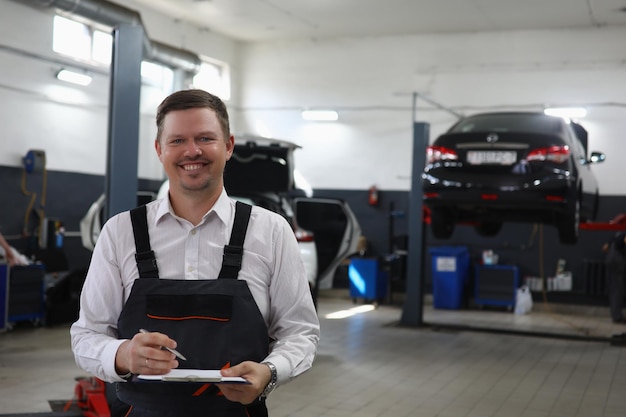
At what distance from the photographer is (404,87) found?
14.1m

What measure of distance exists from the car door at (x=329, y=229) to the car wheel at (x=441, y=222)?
1092 mm

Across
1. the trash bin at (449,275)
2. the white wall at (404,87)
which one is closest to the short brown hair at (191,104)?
the trash bin at (449,275)

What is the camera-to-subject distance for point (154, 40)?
12.6 m

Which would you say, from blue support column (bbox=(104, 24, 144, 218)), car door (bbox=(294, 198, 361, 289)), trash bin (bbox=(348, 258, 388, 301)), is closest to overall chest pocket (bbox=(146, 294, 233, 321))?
blue support column (bbox=(104, 24, 144, 218))

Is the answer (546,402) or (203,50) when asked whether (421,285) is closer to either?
(546,402)

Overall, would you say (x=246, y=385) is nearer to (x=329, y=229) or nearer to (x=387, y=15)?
(x=329, y=229)

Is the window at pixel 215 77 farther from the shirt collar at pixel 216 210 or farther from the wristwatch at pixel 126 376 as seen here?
the wristwatch at pixel 126 376

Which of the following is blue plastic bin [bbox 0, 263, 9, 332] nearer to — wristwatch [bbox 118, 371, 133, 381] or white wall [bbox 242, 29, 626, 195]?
white wall [bbox 242, 29, 626, 195]

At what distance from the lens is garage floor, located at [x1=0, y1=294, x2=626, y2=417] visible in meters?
6.17

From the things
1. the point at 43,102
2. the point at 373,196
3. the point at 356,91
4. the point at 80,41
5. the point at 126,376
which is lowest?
the point at 126,376

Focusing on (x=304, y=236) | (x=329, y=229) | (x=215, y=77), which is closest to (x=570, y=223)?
(x=304, y=236)

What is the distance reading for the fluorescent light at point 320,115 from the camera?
14.5 meters

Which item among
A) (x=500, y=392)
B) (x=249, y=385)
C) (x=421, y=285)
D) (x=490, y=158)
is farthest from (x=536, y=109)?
(x=249, y=385)

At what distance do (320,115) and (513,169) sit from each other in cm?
716
